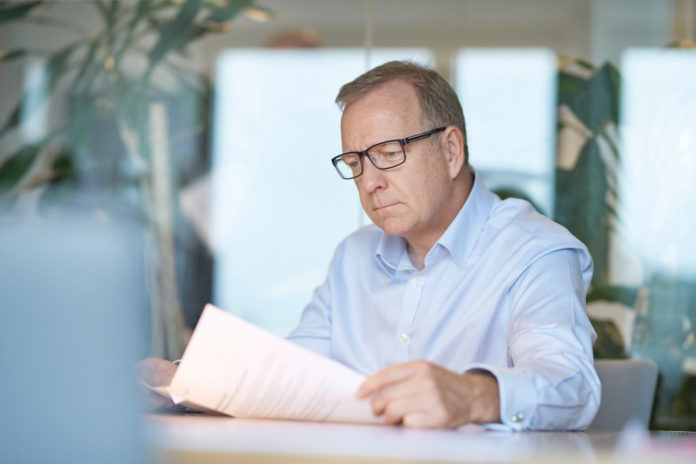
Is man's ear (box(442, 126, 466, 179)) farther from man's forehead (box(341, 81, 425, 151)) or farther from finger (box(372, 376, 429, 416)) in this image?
finger (box(372, 376, 429, 416))

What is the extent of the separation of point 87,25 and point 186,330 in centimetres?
136

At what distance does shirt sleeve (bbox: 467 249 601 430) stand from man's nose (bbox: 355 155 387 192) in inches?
14.7

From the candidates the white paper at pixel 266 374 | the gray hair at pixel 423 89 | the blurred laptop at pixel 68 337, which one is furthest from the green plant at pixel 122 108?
the blurred laptop at pixel 68 337

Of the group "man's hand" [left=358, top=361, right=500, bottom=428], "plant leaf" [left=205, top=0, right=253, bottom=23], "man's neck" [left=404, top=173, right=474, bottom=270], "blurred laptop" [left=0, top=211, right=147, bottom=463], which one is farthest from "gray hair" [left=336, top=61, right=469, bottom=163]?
"plant leaf" [left=205, top=0, right=253, bottom=23]

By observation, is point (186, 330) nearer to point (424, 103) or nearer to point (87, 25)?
point (87, 25)

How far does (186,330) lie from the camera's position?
10.6ft

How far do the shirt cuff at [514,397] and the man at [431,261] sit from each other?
0.14 m

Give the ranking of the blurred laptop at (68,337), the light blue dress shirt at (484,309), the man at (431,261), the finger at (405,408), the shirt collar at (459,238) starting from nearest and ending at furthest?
the blurred laptop at (68,337), the finger at (405,408), the light blue dress shirt at (484,309), the man at (431,261), the shirt collar at (459,238)

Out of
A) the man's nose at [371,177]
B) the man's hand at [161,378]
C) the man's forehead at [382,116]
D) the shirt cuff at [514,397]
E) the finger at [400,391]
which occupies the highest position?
the man's forehead at [382,116]

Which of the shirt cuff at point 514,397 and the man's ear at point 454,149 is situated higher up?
the man's ear at point 454,149

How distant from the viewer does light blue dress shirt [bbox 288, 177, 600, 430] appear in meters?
1.22

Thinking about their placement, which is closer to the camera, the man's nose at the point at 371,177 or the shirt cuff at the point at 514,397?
the shirt cuff at the point at 514,397

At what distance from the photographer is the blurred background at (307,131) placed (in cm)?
298

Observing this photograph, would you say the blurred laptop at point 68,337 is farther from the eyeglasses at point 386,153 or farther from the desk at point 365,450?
the eyeglasses at point 386,153
